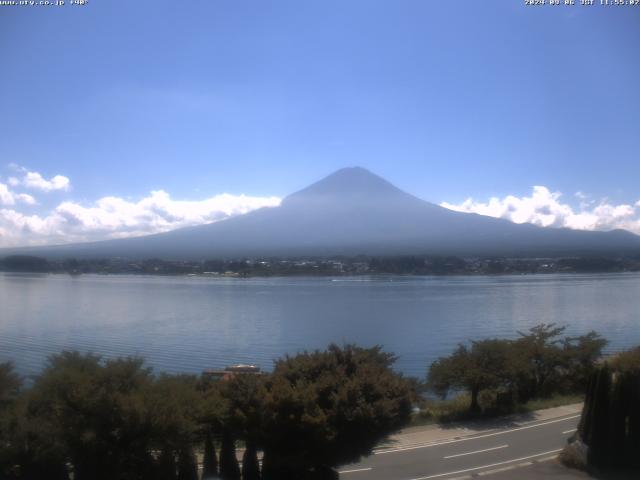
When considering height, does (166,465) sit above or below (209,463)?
above

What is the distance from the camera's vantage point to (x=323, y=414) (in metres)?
5.93

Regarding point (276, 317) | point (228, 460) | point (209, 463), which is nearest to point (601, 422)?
point (228, 460)

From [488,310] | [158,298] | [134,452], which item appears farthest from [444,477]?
[158,298]

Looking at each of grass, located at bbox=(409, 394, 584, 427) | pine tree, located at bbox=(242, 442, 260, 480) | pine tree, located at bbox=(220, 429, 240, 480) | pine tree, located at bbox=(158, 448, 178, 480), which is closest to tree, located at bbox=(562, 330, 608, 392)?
grass, located at bbox=(409, 394, 584, 427)

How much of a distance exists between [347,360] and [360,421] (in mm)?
1104

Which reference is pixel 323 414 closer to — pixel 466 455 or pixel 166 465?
pixel 166 465

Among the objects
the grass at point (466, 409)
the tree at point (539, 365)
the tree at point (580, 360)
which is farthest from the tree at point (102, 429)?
the tree at point (580, 360)

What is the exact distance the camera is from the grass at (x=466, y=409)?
10.1m

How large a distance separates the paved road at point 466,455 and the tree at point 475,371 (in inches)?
64.6

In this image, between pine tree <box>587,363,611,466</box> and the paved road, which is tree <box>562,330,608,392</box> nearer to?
the paved road

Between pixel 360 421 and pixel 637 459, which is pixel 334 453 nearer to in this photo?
pixel 360 421

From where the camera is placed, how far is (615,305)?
31719 mm

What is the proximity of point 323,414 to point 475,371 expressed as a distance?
5881mm

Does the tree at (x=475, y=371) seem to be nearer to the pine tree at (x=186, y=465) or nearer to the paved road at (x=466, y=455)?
the paved road at (x=466, y=455)
